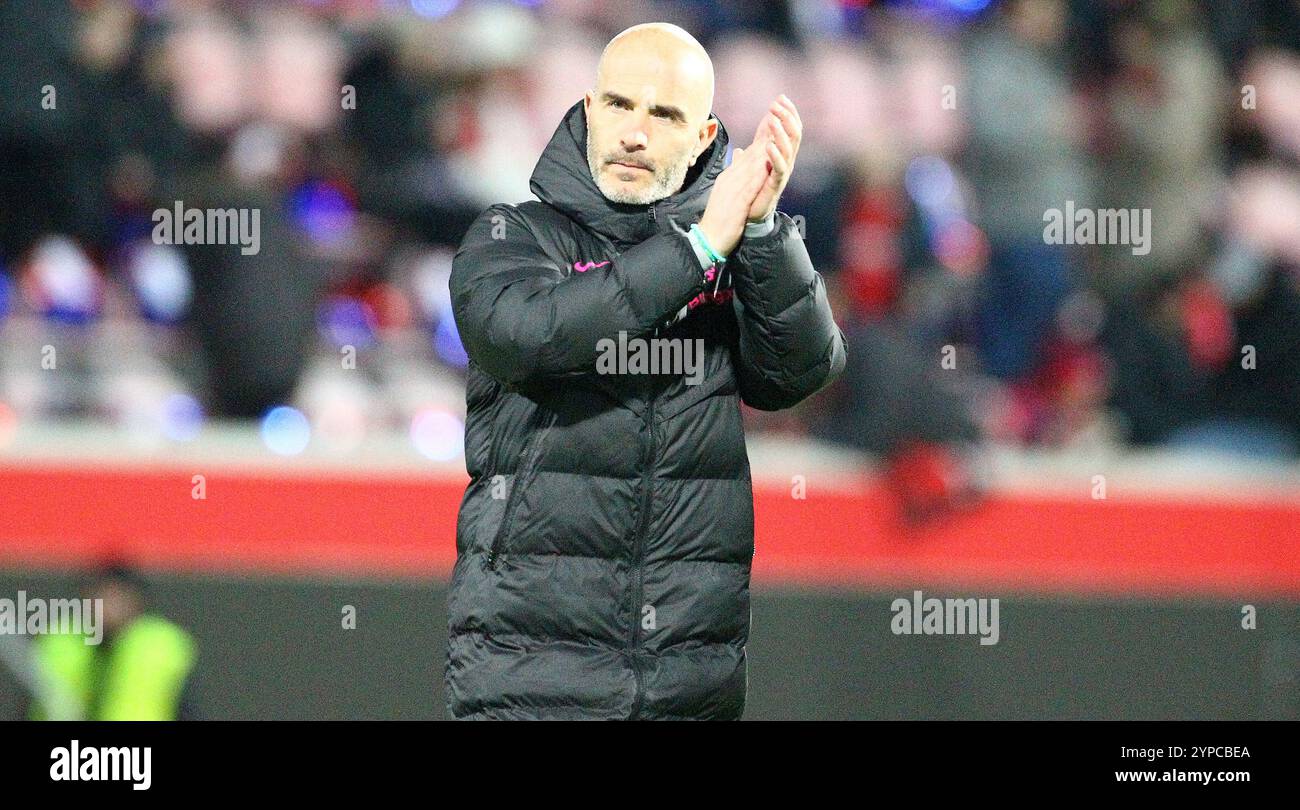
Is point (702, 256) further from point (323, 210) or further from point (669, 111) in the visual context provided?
point (323, 210)

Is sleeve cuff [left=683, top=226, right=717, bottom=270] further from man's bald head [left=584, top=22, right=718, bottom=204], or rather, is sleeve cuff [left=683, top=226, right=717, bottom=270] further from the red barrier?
the red barrier

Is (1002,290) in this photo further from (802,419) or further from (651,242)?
(651,242)

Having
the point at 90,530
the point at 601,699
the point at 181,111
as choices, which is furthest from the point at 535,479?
the point at 181,111

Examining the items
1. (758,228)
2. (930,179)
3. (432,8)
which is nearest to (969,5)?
(930,179)

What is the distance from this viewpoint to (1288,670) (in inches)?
250

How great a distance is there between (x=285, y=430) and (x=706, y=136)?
3.40 m

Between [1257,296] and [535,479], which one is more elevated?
[1257,296]

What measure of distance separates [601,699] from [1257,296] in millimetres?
4777

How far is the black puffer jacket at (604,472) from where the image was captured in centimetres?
287

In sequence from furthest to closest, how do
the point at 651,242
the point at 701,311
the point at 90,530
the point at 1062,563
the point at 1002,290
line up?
the point at 1002,290 → the point at 1062,563 → the point at 90,530 → the point at 701,311 → the point at 651,242

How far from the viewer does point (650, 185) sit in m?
3.05

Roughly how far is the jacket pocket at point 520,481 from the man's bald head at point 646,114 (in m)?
0.39

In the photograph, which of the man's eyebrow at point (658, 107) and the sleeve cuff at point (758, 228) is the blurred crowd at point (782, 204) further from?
the sleeve cuff at point (758, 228)

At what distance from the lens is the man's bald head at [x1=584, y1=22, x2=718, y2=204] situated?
3023mm
